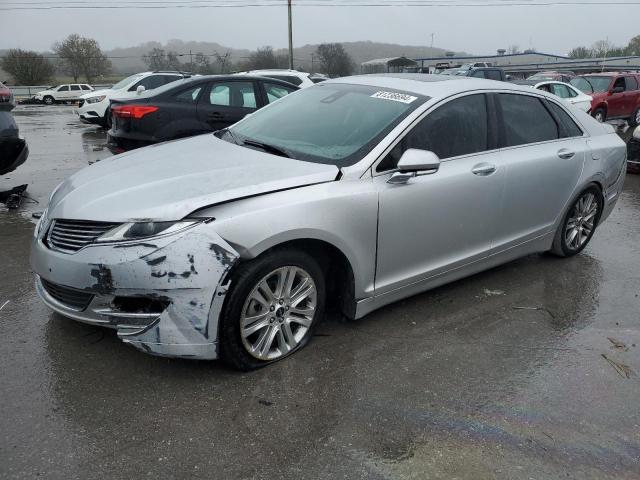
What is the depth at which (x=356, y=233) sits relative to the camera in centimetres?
318

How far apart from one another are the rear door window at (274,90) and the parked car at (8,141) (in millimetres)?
3586

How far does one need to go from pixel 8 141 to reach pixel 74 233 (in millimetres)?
3912

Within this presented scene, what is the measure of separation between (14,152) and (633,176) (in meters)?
9.39

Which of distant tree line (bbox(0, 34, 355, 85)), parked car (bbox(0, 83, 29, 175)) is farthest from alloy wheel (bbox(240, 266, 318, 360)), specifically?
distant tree line (bbox(0, 34, 355, 85))

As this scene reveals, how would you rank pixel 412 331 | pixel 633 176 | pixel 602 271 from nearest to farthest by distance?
pixel 412 331 → pixel 602 271 → pixel 633 176

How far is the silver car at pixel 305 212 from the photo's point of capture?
2725mm

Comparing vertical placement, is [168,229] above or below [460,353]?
above

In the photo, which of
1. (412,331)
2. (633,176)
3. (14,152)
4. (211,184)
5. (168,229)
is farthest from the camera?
(633,176)

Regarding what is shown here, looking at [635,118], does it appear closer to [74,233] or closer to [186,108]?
[186,108]

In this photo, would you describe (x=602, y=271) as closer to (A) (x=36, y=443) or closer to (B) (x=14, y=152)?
(A) (x=36, y=443)

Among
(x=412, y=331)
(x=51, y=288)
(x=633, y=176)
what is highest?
(x=51, y=288)

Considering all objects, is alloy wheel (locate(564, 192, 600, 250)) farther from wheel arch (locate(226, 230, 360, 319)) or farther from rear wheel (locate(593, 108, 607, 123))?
rear wheel (locate(593, 108, 607, 123))

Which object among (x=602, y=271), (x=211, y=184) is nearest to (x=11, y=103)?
(x=211, y=184)

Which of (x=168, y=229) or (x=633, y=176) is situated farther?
(x=633, y=176)
